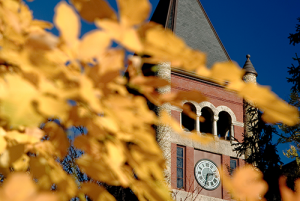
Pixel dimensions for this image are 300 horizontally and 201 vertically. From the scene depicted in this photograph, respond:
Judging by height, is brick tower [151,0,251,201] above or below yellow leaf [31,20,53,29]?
above

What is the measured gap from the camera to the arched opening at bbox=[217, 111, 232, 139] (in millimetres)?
15935

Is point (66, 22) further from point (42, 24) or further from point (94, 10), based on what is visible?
point (42, 24)

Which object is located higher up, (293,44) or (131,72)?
(293,44)

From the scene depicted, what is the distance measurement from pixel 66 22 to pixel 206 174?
14.9 metres

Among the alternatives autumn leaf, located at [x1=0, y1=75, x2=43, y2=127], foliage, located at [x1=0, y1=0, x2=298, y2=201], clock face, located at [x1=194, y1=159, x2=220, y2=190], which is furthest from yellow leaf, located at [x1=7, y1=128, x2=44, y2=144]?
clock face, located at [x1=194, y1=159, x2=220, y2=190]

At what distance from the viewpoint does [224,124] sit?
53.8ft

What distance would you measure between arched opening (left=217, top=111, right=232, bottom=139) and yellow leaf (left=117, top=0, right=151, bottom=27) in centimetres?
1592

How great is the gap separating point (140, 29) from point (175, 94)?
14 centimetres

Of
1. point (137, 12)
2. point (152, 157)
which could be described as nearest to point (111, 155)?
point (152, 157)

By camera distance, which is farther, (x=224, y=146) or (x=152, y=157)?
(x=224, y=146)

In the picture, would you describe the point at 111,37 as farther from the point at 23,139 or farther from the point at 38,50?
the point at 23,139

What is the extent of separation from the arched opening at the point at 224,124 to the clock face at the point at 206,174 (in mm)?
1916

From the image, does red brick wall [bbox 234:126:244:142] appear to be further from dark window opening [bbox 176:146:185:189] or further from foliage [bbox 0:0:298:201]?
foliage [bbox 0:0:298:201]

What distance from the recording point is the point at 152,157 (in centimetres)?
57
